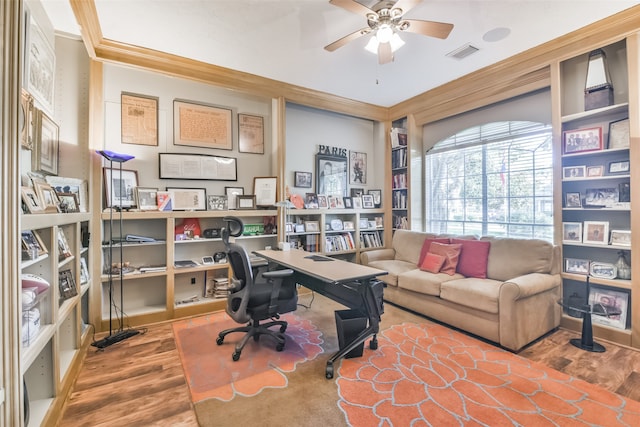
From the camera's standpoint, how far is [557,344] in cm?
265

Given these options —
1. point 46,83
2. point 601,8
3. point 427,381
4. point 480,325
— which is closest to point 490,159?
point 601,8

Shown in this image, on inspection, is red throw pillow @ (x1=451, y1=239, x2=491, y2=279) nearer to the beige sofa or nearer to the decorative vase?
the beige sofa

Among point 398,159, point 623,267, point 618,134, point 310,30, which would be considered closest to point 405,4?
point 310,30

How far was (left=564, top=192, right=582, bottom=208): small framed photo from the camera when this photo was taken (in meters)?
2.92

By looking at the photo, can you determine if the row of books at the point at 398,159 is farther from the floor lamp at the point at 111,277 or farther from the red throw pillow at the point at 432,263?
the floor lamp at the point at 111,277

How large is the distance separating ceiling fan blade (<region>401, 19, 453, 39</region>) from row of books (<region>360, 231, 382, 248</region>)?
9.99 feet

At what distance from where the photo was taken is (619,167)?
268 cm

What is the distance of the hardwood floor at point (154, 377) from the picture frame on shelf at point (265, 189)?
5.99 ft

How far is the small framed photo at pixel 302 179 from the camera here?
4367 millimetres

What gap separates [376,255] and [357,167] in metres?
1.57

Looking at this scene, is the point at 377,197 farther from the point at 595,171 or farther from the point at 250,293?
the point at 250,293

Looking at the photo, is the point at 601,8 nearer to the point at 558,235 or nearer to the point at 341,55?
the point at 558,235

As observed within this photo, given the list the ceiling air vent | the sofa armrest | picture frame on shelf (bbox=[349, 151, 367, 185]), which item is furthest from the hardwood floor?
picture frame on shelf (bbox=[349, 151, 367, 185])

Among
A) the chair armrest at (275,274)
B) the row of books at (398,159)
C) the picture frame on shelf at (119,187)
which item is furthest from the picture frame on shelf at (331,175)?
the picture frame on shelf at (119,187)
